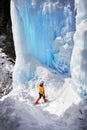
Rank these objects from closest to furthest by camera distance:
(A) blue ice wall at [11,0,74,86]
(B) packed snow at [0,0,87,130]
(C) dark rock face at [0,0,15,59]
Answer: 1. (B) packed snow at [0,0,87,130]
2. (A) blue ice wall at [11,0,74,86]
3. (C) dark rock face at [0,0,15,59]

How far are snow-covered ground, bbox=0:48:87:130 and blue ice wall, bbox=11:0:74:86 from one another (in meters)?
0.64

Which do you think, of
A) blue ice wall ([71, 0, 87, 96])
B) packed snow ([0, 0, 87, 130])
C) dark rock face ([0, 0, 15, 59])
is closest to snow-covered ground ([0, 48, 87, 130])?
packed snow ([0, 0, 87, 130])

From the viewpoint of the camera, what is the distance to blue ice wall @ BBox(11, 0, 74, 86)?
14.5 meters

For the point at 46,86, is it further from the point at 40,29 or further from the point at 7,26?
the point at 7,26

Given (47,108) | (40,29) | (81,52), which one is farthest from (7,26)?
(81,52)

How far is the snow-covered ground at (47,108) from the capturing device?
395 inches

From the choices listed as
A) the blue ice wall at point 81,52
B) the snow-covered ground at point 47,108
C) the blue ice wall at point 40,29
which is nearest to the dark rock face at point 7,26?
the blue ice wall at point 40,29

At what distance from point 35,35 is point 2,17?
807 centimetres

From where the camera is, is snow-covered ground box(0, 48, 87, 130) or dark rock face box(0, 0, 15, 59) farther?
dark rock face box(0, 0, 15, 59)

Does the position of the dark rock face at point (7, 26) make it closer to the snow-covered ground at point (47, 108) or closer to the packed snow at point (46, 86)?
the packed snow at point (46, 86)

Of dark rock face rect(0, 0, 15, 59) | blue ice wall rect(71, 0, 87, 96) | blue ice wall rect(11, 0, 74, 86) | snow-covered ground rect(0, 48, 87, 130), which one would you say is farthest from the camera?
dark rock face rect(0, 0, 15, 59)

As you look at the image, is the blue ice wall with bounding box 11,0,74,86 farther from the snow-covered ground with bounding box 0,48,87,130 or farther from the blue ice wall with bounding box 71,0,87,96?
the blue ice wall with bounding box 71,0,87,96

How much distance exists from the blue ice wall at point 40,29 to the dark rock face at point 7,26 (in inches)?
254

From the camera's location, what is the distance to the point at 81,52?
11.2 metres
